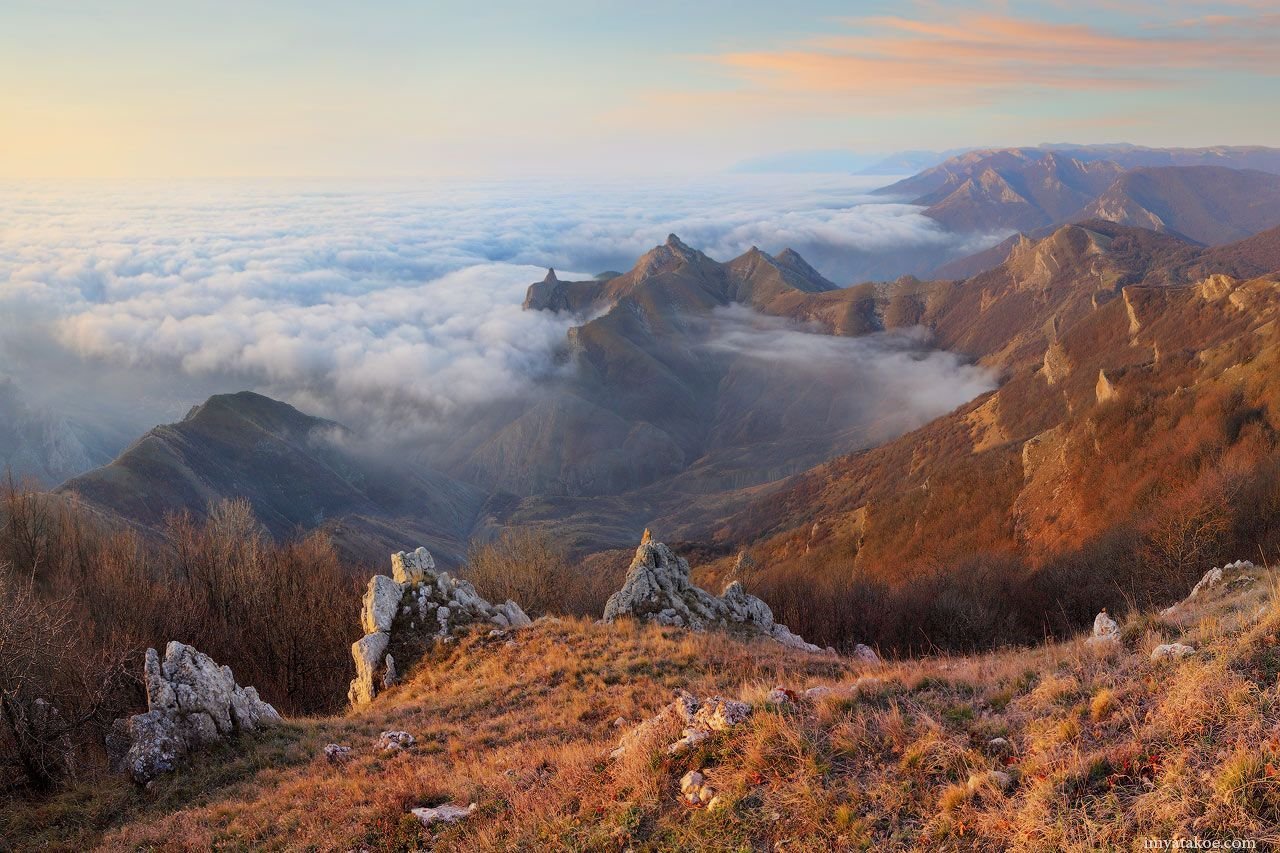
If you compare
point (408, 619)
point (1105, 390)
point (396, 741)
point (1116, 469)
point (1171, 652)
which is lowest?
point (1116, 469)

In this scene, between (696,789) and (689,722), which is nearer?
(696,789)

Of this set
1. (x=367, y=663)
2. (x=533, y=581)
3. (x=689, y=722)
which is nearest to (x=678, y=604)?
(x=367, y=663)

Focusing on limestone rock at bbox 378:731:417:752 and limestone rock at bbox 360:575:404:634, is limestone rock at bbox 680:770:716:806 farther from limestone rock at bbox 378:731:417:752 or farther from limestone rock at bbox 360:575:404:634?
limestone rock at bbox 360:575:404:634

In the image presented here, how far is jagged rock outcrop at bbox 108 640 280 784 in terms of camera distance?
1973 centimetres

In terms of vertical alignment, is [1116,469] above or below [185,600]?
below

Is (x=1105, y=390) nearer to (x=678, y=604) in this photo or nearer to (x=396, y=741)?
(x=678, y=604)

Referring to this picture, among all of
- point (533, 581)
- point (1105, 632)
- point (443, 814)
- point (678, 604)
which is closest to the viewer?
point (443, 814)

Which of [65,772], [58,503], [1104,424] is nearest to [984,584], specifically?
[1104,424]

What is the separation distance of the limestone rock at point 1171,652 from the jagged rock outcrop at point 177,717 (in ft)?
80.2

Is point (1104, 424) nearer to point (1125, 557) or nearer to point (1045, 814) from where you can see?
point (1125, 557)

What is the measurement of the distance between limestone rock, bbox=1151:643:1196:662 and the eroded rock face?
24.3 m

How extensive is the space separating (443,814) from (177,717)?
13.3 meters

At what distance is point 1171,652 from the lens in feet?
38.6

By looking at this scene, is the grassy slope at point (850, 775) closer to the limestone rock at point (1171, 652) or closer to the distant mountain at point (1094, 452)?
the limestone rock at point (1171, 652)
